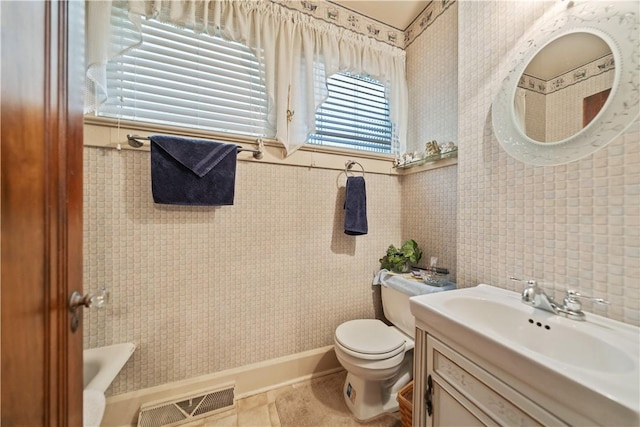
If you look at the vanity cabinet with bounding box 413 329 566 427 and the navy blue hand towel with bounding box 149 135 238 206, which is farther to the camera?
the navy blue hand towel with bounding box 149 135 238 206

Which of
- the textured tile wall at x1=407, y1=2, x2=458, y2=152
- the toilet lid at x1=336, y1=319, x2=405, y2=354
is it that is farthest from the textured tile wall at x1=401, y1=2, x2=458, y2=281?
the toilet lid at x1=336, y1=319, x2=405, y2=354

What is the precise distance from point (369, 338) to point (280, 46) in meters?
1.83

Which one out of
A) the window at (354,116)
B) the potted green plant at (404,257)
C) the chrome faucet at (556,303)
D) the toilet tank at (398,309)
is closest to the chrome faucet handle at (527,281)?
the chrome faucet at (556,303)

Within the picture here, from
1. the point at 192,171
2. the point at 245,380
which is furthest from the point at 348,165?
the point at 245,380

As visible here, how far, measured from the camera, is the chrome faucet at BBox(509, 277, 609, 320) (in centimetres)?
76

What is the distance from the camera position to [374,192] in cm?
175

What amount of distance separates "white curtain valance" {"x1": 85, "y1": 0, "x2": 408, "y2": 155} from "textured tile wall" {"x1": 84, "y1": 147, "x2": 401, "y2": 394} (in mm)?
330

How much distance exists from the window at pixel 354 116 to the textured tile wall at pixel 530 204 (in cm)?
70

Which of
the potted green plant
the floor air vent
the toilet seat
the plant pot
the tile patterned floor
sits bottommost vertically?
the tile patterned floor

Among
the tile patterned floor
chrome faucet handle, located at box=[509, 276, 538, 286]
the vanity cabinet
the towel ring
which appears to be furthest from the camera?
the towel ring

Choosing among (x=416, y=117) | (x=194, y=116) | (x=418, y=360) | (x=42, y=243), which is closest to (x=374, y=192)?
(x=416, y=117)

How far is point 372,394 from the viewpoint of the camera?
50.1 inches

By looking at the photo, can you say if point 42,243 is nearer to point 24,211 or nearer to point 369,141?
point 24,211

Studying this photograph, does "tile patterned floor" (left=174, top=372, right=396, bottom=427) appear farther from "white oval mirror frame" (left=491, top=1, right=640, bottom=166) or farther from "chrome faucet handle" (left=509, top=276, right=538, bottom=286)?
"white oval mirror frame" (left=491, top=1, right=640, bottom=166)
